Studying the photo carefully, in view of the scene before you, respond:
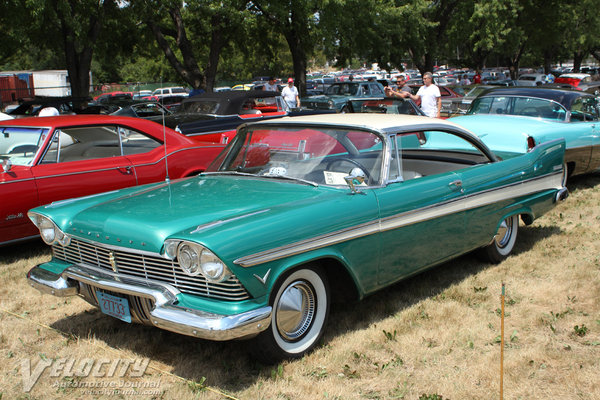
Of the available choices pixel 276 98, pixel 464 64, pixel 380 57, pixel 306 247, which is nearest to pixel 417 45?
pixel 380 57

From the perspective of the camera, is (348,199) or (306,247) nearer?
(306,247)

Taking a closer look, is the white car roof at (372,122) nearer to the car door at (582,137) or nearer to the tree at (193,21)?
the car door at (582,137)

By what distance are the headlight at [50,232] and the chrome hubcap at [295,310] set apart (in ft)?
4.79

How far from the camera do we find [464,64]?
42.1 metres

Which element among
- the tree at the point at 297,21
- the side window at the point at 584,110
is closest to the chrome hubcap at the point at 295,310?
the side window at the point at 584,110

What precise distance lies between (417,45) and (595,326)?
26977 millimetres

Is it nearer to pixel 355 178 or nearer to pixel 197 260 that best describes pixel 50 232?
pixel 197 260

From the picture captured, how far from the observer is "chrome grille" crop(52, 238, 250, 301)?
3.31 metres

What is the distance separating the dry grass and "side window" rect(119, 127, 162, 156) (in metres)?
1.88

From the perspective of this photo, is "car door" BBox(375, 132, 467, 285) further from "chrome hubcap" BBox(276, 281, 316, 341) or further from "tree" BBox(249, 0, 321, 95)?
"tree" BBox(249, 0, 321, 95)

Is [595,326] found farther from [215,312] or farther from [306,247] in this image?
[215,312]

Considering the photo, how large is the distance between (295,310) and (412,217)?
1.16 m

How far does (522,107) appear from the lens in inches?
347

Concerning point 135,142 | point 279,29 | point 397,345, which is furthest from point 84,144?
point 279,29
